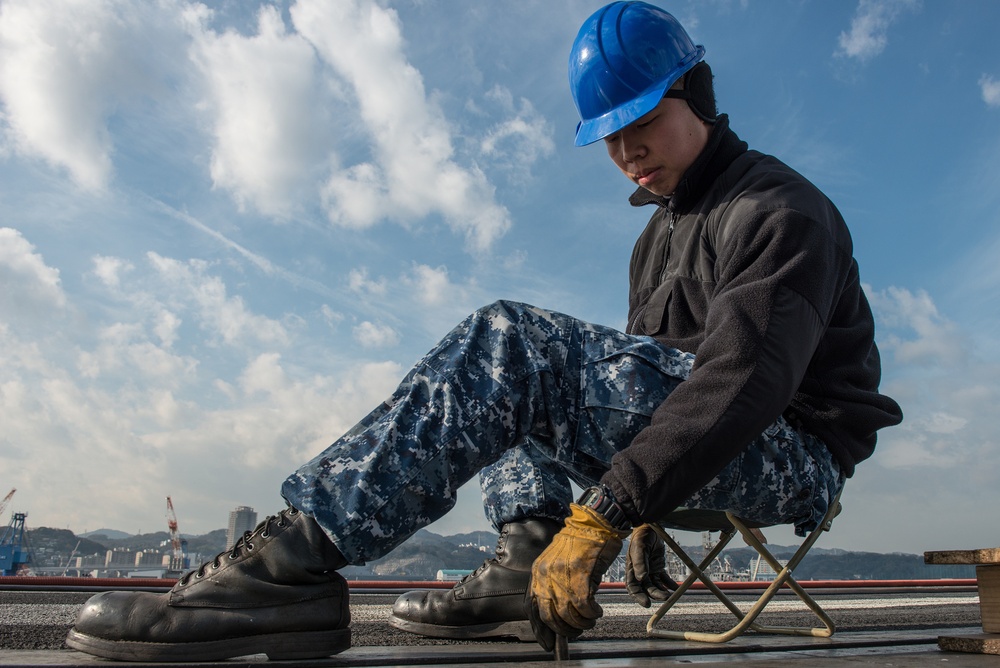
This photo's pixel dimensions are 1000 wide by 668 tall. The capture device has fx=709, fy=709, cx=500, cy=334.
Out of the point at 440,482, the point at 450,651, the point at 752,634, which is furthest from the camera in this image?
the point at 752,634

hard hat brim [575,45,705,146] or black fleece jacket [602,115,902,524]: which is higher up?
hard hat brim [575,45,705,146]

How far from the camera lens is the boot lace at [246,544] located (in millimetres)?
1907

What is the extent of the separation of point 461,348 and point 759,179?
120 centimetres

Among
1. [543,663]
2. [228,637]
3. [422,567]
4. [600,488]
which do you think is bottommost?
[543,663]

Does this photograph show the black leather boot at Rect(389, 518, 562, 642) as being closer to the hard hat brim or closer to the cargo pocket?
the cargo pocket

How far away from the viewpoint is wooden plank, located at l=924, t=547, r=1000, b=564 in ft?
7.61

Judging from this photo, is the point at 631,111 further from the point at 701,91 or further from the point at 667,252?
the point at 667,252

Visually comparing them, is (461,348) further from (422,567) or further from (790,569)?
(422,567)

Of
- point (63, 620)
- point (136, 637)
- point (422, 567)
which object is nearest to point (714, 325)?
point (136, 637)

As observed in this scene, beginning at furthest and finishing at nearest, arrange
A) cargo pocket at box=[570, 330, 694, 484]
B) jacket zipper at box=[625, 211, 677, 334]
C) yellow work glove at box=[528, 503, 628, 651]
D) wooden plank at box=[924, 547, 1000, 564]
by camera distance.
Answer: jacket zipper at box=[625, 211, 677, 334]
wooden plank at box=[924, 547, 1000, 564]
cargo pocket at box=[570, 330, 694, 484]
yellow work glove at box=[528, 503, 628, 651]

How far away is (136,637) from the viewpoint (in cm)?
179

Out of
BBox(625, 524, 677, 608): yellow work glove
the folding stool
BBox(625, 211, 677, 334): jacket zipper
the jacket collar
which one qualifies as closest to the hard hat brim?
the jacket collar

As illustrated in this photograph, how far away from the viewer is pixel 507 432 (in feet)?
6.48

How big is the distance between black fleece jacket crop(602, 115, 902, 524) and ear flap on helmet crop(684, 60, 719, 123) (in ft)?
0.21
